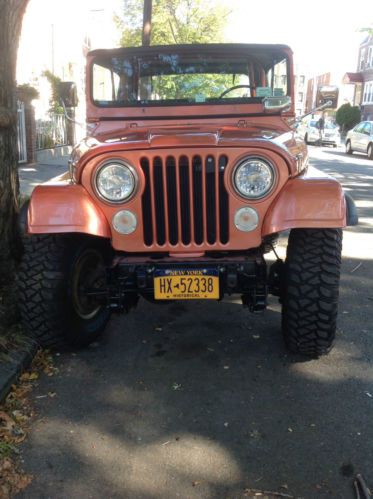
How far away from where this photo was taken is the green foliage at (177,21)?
19.7 m

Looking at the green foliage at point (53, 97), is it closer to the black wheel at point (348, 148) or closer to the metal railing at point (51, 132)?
the metal railing at point (51, 132)

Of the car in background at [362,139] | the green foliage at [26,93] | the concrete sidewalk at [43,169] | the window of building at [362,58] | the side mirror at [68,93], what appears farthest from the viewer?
the window of building at [362,58]

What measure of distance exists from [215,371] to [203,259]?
772 millimetres

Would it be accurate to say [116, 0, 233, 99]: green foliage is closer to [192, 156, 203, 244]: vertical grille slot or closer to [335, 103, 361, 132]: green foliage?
[192, 156, 203, 244]: vertical grille slot

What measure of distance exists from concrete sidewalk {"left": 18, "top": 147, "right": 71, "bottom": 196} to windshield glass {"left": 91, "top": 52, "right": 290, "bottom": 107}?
17.2 ft

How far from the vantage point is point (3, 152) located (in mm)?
3969

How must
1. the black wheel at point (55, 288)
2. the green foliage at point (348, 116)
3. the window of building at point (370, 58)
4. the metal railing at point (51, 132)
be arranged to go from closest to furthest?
1. the black wheel at point (55, 288)
2. the metal railing at point (51, 132)
3. the green foliage at point (348, 116)
4. the window of building at point (370, 58)

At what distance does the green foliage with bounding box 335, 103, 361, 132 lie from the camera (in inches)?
1487

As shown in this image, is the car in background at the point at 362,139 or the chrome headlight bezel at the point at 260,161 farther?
the car in background at the point at 362,139

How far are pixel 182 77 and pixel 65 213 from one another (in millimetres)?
2081

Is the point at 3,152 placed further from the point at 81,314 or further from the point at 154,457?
the point at 154,457

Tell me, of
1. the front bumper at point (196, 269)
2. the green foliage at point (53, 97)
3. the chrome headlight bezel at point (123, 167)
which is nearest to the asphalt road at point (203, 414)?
the front bumper at point (196, 269)

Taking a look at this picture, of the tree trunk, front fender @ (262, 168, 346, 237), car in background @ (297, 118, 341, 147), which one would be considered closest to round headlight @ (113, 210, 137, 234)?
front fender @ (262, 168, 346, 237)

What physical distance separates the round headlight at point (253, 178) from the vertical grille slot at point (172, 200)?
1.21ft
